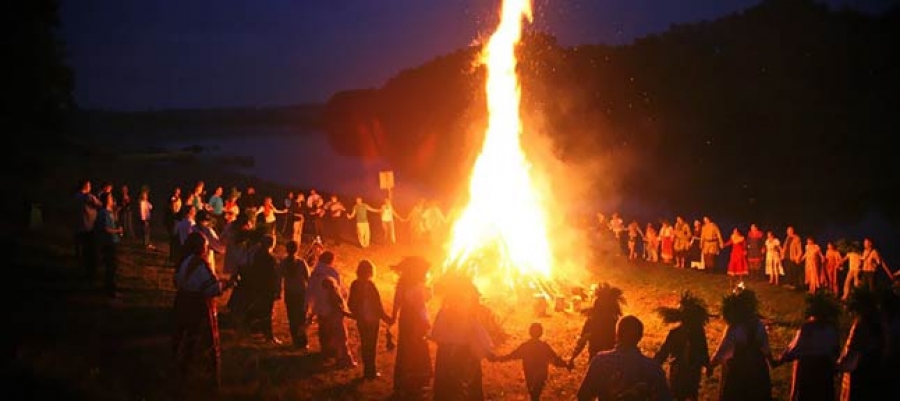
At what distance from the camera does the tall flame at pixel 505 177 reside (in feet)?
63.7

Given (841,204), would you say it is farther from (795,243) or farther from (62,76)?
(62,76)

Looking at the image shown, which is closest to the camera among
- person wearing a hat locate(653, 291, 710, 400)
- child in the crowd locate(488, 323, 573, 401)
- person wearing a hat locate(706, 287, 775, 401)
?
person wearing a hat locate(706, 287, 775, 401)

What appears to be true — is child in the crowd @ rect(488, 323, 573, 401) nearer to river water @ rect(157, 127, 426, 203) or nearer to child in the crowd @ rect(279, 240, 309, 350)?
child in the crowd @ rect(279, 240, 309, 350)

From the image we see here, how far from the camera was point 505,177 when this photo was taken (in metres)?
20.0

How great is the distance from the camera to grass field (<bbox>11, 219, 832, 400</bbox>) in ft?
28.8

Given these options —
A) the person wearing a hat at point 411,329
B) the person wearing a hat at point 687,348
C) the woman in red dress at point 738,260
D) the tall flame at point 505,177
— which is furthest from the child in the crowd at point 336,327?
the woman in red dress at point 738,260

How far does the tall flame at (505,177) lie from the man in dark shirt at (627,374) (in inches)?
500

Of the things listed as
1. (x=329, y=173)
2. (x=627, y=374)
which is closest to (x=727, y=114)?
(x=329, y=173)

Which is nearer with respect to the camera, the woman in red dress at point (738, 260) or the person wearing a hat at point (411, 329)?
the person wearing a hat at point (411, 329)

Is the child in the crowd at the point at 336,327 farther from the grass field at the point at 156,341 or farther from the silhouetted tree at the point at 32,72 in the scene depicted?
the silhouetted tree at the point at 32,72

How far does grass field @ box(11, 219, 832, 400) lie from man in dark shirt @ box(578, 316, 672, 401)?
472 centimetres

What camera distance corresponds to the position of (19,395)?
7461 mm

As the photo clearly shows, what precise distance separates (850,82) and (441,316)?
212 feet

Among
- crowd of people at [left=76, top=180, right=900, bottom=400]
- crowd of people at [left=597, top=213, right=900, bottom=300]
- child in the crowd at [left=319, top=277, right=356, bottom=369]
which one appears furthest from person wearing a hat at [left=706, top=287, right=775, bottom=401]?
crowd of people at [left=597, top=213, right=900, bottom=300]
